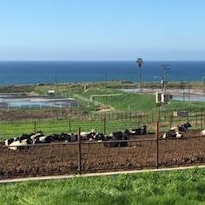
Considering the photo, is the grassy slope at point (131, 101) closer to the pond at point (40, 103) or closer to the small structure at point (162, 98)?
the small structure at point (162, 98)

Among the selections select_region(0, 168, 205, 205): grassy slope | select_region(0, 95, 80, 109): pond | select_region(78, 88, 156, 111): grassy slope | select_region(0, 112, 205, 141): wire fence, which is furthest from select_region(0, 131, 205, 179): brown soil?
select_region(0, 95, 80, 109): pond

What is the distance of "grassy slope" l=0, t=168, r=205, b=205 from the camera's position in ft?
33.9

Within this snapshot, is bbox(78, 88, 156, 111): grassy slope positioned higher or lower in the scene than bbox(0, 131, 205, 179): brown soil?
lower

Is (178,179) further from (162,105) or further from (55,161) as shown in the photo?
(162,105)

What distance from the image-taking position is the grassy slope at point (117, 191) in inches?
407

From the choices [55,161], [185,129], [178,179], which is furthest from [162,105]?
[178,179]

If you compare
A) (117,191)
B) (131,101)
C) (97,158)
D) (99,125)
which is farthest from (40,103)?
(117,191)

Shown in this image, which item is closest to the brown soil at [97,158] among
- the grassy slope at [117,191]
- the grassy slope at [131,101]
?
the grassy slope at [117,191]

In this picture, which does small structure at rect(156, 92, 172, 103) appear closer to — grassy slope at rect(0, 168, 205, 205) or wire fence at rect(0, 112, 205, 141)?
wire fence at rect(0, 112, 205, 141)

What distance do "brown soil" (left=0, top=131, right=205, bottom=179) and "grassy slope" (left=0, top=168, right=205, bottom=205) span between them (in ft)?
14.7

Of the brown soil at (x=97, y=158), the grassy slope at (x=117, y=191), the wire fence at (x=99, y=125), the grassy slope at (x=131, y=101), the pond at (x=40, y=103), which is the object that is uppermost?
the grassy slope at (x=117, y=191)

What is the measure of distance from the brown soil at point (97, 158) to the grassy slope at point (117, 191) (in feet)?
14.7

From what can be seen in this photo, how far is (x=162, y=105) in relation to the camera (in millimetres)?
53906

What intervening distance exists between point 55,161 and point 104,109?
39101 millimetres
